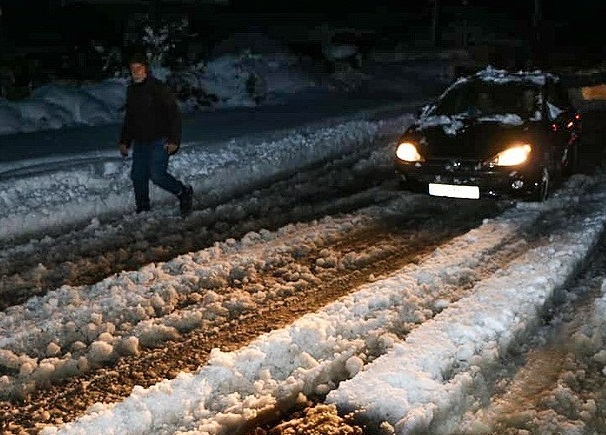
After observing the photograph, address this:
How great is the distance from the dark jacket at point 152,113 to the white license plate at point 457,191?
3110mm

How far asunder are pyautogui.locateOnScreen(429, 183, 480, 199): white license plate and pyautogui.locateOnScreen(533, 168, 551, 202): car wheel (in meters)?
0.75

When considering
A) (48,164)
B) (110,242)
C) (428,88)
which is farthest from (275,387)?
(428,88)

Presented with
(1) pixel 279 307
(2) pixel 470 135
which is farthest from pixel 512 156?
(1) pixel 279 307

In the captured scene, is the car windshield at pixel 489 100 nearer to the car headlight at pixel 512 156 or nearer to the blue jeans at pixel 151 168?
the car headlight at pixel 512 156

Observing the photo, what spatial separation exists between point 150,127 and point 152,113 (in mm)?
173

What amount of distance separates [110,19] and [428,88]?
984cm

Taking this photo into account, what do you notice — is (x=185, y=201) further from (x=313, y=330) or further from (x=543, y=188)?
(x=543, y=188)

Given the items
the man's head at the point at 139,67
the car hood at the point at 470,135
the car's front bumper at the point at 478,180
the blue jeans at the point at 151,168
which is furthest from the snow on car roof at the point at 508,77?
the man's head at the point at 139,67

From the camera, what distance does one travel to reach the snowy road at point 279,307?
13.5ft

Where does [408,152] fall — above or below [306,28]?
below

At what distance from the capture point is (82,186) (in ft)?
30.9

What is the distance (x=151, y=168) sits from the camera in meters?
8.10

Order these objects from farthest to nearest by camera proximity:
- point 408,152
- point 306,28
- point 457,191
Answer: point 306,28 → point 408,152 → point 457,191

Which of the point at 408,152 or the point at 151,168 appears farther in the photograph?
the point at 408,152
